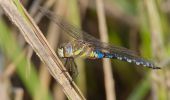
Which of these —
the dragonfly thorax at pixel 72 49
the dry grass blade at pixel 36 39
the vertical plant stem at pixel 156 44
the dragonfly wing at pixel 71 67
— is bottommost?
the vertical plant stem at pixel 156 44

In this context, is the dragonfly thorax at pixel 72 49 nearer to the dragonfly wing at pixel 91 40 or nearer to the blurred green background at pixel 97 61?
the dragonfly wing at pixel 91 40

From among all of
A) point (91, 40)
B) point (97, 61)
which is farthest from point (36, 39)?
point (97, 61)

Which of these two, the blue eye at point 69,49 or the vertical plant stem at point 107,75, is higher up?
the blue eye at point 69,49

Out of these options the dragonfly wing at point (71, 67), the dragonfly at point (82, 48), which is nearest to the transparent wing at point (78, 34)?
the dragonfly at point (82, 48)

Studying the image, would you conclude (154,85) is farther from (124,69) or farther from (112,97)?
(124,69)

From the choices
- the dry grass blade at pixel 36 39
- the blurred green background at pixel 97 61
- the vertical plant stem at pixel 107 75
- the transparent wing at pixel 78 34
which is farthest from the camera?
the vertical plant stem at pixel 107 75

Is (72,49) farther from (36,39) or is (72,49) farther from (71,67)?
(36,39)

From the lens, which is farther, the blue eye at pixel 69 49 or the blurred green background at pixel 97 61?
the blurred green background at pixel 97 61

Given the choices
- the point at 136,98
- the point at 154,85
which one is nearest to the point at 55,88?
the point at 136,98
